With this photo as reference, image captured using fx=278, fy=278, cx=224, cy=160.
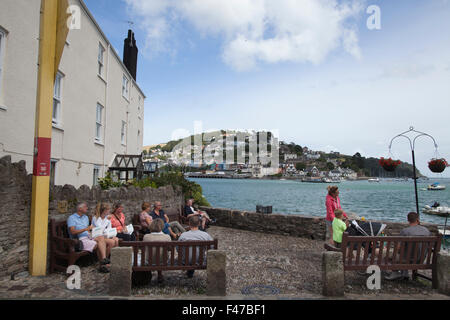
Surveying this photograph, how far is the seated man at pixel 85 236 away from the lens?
17.4 ft

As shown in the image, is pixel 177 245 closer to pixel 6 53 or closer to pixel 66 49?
pixel 6 53

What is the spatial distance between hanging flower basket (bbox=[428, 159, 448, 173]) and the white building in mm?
10746

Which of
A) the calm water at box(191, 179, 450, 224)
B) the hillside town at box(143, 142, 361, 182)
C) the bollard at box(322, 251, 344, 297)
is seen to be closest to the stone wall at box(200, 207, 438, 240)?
the bollard at box(322, 251, 344, 297)

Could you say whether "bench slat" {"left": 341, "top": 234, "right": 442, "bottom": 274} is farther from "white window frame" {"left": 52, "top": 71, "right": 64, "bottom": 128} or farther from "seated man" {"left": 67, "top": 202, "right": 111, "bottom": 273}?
"white window frame" {"left": 52, "top": 71, "right": 64, "bottom": 128}

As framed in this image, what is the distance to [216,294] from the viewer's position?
3.94 metres

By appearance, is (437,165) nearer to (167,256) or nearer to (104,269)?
(167,256)

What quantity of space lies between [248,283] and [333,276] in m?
1.48

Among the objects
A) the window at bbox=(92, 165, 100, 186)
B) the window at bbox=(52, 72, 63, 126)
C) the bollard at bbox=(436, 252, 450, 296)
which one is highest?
the window at bbox=(52, 72, 63, 126)

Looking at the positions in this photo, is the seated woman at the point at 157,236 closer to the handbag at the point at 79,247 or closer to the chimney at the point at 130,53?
the handbag at the point at 79,247

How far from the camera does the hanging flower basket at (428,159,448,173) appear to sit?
716 cm

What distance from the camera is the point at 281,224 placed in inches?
364

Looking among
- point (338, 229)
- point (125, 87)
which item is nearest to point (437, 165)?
point (338, 229)

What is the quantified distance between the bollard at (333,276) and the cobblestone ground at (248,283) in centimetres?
21

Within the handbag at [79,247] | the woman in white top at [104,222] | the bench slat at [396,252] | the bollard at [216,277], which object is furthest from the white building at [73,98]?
the bench slat at [396,252]
